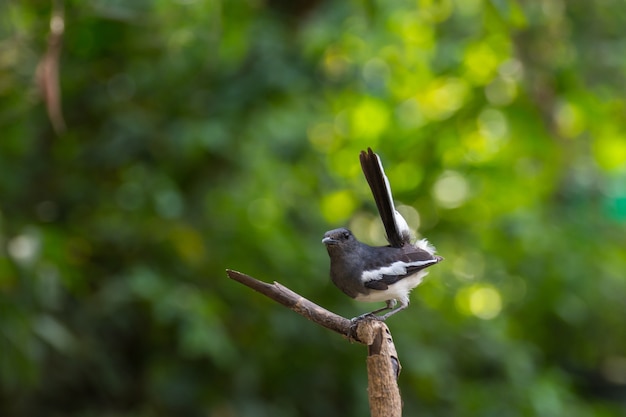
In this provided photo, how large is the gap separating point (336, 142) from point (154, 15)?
1.65 meters

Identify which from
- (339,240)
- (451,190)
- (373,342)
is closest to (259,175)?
(451,190)

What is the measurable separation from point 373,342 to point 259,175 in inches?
112

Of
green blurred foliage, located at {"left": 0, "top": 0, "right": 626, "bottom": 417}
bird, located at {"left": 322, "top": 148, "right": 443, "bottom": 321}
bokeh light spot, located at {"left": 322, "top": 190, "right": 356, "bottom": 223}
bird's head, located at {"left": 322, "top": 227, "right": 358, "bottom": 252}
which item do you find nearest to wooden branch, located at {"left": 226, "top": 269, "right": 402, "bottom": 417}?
bird, located at {"left": 322, "top": 148, "right": 443, "bottom": 321}

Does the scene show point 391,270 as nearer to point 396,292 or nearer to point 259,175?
point 396,292

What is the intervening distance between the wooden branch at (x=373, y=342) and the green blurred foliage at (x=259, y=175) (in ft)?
6.89

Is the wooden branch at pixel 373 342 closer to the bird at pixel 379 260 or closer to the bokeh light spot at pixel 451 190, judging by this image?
the bird at pixel 379 260

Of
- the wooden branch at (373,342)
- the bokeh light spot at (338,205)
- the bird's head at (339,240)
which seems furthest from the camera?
the bokeh light spot at (338,205)

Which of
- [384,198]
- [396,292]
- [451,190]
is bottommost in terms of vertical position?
[396,292]

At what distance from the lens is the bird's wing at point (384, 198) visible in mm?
2076

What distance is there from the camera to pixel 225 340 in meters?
4.20

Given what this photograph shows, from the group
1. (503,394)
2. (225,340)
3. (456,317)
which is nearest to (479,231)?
(456,317)

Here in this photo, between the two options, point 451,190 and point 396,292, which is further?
point 451,190

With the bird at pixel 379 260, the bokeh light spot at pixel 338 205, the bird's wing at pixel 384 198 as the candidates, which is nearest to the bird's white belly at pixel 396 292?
the bird at pixel 379 260

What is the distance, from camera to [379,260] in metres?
2.20
